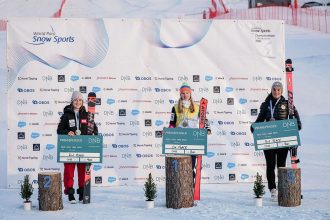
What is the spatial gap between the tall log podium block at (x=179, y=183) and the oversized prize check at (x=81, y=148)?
103 cm

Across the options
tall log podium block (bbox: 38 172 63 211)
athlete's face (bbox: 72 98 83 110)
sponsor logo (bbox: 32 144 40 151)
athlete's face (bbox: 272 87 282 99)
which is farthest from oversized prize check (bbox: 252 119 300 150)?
sponsor logo (bbox: 32 144 40 151)

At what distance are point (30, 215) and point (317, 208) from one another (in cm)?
326

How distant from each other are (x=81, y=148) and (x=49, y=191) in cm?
83

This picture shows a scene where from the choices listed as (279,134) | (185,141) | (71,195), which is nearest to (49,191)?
(71,195)

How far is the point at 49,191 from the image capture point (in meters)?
8.57

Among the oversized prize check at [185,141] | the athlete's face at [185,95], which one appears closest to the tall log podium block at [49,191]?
the oversized prize check at [185,141]

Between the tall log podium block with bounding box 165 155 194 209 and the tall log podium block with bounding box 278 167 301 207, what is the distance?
107 centimetres

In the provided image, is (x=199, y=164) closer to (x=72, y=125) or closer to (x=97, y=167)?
(x=72, y=125)

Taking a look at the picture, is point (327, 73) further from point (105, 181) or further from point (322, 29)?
point (105, 181)

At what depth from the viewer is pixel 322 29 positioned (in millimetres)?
25734

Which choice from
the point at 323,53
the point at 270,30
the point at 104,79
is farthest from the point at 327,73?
the point at 104,79

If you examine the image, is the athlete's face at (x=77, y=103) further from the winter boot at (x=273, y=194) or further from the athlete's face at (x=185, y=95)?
the winter boot at (x=273, y=194)

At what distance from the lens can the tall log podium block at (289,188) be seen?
8.65 m

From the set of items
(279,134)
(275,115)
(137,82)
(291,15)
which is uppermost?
(291,15)
